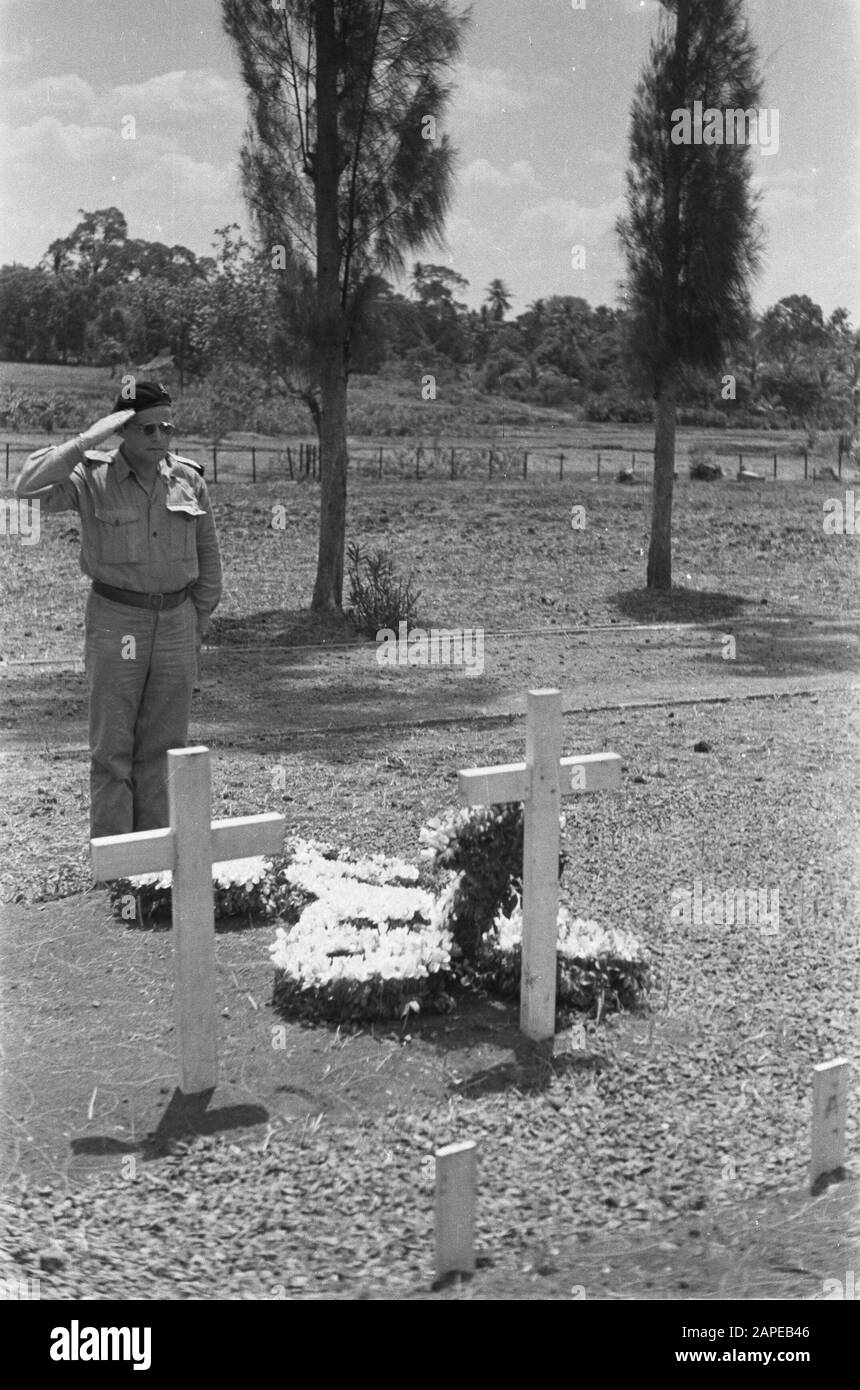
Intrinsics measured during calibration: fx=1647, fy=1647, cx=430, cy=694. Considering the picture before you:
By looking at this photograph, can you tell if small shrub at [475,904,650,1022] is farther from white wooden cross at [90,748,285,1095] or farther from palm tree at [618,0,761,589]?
palm tree at [618,0,761,589]

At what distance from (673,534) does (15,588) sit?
1133cm

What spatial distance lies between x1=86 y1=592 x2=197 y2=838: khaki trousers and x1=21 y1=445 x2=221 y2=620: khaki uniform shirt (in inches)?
5.1

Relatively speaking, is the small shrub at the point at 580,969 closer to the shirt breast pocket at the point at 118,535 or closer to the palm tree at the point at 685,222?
Answer: the shirt breast pocket at the point at 118,535

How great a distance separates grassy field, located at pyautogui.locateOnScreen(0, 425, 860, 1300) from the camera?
3.67m

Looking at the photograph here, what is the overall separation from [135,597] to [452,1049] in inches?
78.7

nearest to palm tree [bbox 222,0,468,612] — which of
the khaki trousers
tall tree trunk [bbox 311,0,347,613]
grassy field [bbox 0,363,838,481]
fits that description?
tall tree trunk [bbox 311,0,347,613]

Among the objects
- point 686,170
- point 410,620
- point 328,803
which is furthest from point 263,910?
point 686,170

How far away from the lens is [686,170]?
59.7 feet

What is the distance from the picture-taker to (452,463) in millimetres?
32562

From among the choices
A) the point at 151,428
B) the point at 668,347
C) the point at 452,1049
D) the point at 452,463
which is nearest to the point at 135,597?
the point at 151,428

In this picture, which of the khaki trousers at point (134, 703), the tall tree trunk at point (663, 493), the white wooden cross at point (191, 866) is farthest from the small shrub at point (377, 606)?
the white wooden cross at point (191, 866)

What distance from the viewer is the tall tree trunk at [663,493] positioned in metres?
18.8

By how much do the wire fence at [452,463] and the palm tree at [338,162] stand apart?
456 inches

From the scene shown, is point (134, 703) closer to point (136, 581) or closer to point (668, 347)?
point (136, 581)
